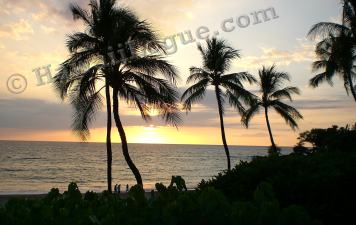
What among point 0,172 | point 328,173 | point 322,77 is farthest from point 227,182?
point 0,172

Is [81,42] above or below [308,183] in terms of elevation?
above

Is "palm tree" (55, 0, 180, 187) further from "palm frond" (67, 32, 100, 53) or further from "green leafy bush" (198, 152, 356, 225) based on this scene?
"green leafy bush" (198, 152, 356, 225)

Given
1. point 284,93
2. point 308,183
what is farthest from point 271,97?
point 308,183

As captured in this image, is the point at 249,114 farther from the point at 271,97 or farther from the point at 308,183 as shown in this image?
the point at 308,183

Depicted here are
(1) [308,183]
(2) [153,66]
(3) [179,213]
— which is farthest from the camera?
(2) [153,66]

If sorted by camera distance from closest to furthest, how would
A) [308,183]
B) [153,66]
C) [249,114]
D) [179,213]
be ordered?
[179,213] < [308,183] < [153,66] < [249,114]

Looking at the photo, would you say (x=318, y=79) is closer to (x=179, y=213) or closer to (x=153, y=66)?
(x=153, y=66)

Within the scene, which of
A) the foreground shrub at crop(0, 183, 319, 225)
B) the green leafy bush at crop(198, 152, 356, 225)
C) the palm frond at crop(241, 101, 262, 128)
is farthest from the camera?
the palm frond at crop(241, 101, 262, 128)

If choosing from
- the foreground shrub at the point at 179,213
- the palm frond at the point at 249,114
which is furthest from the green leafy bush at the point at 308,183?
the palm frond at the point at 249,114

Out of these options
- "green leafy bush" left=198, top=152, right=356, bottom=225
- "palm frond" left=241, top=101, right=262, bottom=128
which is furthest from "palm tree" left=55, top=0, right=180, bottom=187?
"palm frond" left=241, top=101, right=262, bottom=128

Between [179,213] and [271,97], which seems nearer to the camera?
[179,213]

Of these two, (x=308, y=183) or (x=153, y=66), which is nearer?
(x=308, y=183)

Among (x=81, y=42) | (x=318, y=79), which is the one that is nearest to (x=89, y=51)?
(x=81, y=42)

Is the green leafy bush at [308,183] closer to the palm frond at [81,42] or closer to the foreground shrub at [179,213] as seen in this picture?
the foreground shrub at [179,213]
